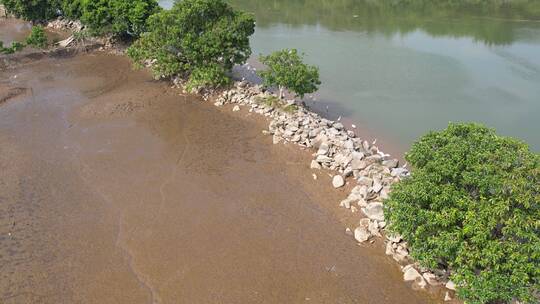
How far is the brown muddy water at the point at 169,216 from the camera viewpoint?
16.5 m

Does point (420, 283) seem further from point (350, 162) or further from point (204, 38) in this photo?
point (204, 38)

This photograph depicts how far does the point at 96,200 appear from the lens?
21422 millimetres

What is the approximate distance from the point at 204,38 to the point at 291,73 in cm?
727

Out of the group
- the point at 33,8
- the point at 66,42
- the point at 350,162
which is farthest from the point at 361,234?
the point at 33,8

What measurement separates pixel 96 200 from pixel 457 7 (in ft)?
195

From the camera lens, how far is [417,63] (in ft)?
131

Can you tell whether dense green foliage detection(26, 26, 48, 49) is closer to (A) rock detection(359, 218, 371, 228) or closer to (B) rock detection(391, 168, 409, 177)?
(B) rock detection(391, 168, 409, 177)

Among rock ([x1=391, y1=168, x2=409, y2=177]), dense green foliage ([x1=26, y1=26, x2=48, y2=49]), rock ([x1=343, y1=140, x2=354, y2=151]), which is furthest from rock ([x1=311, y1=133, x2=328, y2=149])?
dense green foliage ([x1=26, y1=26, x2=48, y2=49])

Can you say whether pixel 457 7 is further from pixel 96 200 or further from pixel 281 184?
pixel 96 200

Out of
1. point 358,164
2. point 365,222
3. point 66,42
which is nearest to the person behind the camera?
point 365,222

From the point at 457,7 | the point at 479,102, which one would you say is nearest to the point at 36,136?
the point at 479,102

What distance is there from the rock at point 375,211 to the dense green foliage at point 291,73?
447 inches

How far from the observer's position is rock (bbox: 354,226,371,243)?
60.1ft

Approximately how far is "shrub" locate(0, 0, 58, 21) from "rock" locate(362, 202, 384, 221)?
4664 cm
